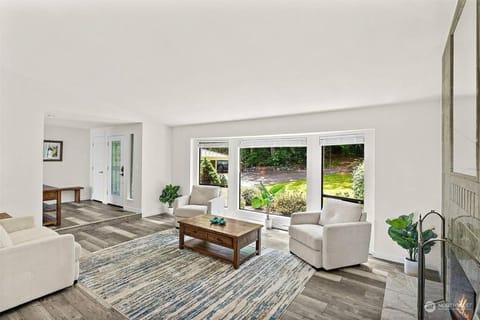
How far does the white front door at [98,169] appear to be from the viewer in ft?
21.6

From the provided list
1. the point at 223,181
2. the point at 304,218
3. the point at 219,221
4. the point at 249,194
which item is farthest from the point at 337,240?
the point at 223,181

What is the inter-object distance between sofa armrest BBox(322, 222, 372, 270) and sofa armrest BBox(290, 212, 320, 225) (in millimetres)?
677

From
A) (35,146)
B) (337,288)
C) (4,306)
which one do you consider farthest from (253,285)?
(35,146)

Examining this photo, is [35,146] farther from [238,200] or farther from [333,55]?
[333,55]

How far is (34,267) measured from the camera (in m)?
2.29

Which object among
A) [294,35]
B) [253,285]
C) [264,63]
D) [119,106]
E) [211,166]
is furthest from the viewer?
[211,166]

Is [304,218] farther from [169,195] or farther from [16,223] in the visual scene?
[16,223]

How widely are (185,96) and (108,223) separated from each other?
10.0ft

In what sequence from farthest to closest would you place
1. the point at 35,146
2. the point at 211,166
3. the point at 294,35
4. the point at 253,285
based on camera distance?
the point at 211,166 < the point at 35,146 < the point at 253,285 < the point at 294,35

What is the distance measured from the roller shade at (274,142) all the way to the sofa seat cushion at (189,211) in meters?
1.61

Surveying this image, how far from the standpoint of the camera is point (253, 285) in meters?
2.70

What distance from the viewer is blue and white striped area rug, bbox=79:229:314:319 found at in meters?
2.26

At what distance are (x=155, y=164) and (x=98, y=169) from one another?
84.6 inches

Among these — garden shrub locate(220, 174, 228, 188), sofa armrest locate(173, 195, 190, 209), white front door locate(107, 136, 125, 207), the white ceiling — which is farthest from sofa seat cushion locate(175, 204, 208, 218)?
white front door locate(107, 136, 125, 207)
